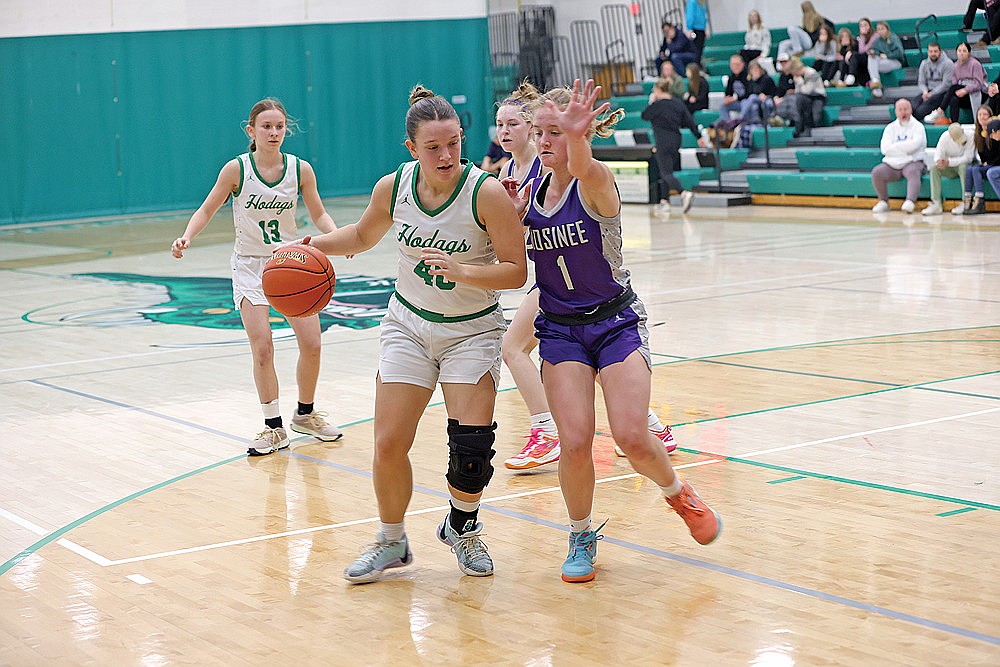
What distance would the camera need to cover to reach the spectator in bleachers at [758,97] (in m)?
20.3

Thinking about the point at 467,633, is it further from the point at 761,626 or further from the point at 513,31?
the point at 513,31

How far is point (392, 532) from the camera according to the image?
460cm

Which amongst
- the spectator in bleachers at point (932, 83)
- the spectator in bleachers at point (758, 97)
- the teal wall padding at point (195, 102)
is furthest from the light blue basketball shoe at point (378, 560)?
the teal wall padding at point (195, 102)

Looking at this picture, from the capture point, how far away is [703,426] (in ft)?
21.8

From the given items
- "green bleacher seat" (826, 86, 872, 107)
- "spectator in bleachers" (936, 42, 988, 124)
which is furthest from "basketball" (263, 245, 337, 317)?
"green bleacher seat" (826, 86, 872, 107)

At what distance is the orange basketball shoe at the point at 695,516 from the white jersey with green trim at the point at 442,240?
0.95 meters

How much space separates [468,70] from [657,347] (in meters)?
19.4

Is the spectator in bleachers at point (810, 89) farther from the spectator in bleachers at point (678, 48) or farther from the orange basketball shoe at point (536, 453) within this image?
the orange basketball shoe at point (536, 453)

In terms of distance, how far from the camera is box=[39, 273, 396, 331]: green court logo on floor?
10836 millimetres

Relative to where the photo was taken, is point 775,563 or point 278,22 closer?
point 775,563

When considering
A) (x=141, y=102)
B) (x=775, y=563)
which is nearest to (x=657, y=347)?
(x=775, y=563)

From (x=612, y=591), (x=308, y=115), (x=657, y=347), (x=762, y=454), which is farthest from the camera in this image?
(x=308, y=115)

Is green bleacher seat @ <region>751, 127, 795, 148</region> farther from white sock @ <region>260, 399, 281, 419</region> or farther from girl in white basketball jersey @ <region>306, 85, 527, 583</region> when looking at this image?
girl in white basketball jersey @ <region>306, 85, 527, 583</region>

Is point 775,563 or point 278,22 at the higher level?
point 278,22
